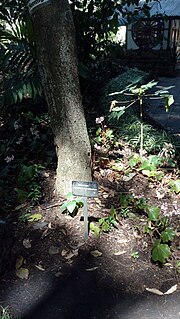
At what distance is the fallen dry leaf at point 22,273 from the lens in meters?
2.57

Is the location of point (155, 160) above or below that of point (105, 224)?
above

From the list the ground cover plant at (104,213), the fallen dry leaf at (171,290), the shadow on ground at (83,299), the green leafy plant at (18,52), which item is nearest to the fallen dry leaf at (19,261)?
the ground cover plant at (104,213)

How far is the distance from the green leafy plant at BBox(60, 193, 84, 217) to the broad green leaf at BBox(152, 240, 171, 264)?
2.25 feet

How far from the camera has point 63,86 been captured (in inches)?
111

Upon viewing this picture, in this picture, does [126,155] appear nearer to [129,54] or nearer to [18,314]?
[18,314]

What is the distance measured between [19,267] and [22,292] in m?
0.22

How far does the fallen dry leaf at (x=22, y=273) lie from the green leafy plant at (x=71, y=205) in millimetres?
542

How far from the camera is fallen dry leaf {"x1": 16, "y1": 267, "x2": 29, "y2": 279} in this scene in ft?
8.42

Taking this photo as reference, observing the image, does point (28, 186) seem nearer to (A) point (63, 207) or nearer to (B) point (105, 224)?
(A) point (63, 207)

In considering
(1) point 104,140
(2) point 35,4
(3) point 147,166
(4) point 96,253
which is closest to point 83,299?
(4) point 96,253

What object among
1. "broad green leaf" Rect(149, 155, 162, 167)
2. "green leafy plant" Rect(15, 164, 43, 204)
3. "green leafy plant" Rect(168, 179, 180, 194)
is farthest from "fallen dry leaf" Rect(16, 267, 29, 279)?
"broad green leaf" Rect(149, 155, 162, 167)

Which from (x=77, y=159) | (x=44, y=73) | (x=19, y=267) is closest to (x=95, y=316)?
(x=19, y=267)

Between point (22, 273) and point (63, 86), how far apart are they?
1384 mm

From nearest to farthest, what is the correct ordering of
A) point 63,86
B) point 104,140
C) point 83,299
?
point 83,299 → point 63,86 → point 104,140
